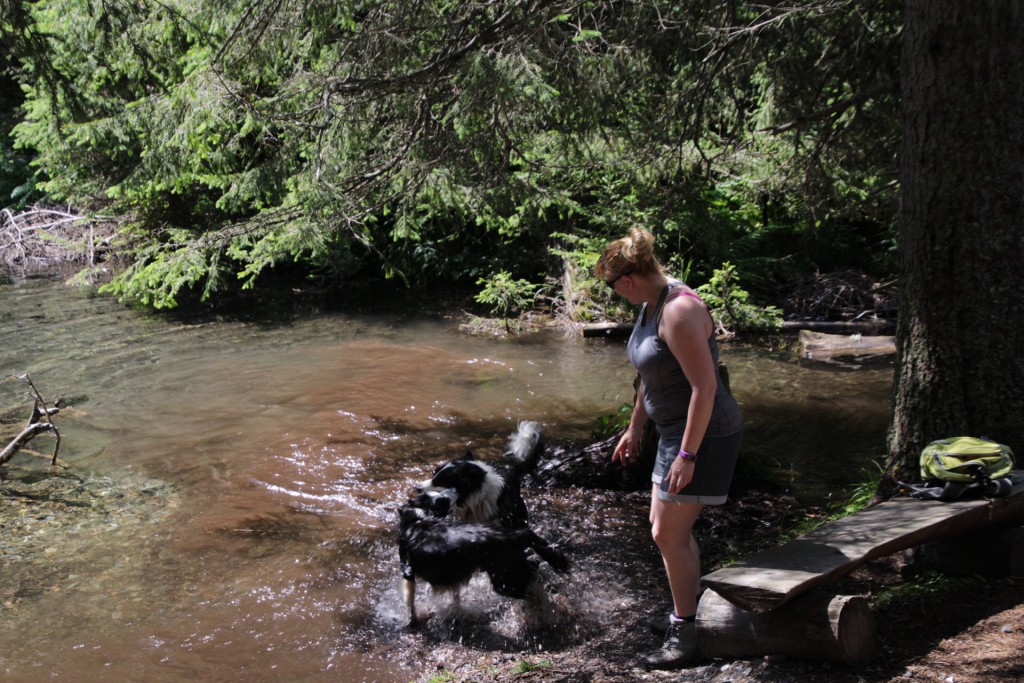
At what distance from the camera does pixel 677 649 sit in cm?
386

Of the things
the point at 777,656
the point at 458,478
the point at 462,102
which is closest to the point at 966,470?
the point at 777,656

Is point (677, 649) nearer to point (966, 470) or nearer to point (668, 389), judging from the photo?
point (668, 389)

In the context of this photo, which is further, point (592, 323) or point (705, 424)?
point (592, 323)

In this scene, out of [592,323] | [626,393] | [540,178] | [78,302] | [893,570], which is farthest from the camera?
[78,302]

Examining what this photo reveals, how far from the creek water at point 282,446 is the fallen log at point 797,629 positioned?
175cm

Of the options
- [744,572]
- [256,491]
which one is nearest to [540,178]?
[256,491]

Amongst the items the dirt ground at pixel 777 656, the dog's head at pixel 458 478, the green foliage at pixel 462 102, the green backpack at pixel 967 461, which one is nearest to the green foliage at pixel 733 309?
the green foliage at pixel 462 102

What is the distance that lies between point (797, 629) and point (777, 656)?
8.2 inches

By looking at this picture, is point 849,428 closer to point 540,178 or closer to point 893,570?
point 893,570

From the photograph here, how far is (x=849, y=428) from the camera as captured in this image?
8133 millimetres

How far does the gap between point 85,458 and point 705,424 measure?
6776mm

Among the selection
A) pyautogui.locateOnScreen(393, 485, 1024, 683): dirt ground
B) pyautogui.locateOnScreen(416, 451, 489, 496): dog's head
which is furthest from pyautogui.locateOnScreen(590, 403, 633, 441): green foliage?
pyautogui.locateOnScreen(416, 451, 489, 496): dog's head

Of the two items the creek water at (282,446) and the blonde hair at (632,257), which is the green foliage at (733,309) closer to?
the creek water at (282,446)

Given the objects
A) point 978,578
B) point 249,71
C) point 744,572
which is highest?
point 249,71
